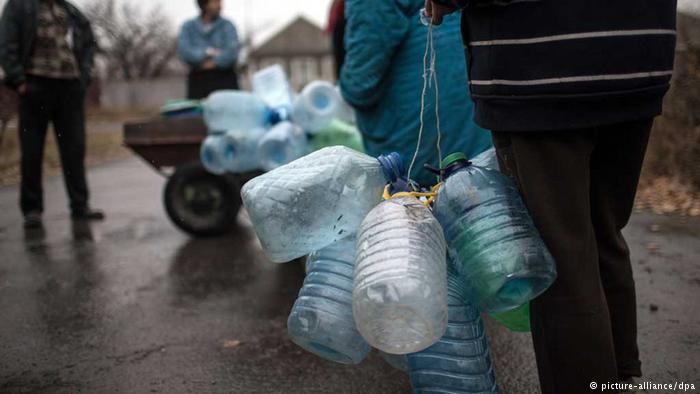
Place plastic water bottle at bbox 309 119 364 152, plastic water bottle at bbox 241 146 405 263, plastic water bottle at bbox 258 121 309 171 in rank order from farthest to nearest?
Answer: plastic water bottle at bbox 309 119 364 152 → plastic water bottle at bbox 258 121 309 171 → plastic water bottle at bbox 241 146 405 263

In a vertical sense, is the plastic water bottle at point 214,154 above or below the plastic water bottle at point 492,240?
below

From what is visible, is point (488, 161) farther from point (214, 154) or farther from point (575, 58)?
point (214, 154)

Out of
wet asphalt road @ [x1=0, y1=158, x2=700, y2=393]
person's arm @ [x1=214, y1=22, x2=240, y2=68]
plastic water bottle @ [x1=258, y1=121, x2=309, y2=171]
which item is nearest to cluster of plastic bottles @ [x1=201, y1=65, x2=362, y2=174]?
plastic water bottle @ [x1=258, y1=121, x2=309, y2=171]

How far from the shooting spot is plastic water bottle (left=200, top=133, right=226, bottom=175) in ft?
15.2

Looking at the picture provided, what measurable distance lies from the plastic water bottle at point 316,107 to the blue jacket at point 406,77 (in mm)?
1084

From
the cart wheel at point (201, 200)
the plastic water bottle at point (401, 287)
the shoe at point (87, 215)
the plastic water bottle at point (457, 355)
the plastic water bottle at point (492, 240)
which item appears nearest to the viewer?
the plastic water bottle at point (401, 287)

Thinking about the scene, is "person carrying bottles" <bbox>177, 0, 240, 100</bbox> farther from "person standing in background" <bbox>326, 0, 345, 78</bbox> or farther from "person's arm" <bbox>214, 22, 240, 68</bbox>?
"person standing in background" <bbox>326, 0, 345, 78</bbox>

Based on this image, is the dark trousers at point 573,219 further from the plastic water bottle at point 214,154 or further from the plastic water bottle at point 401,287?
the plastic water bottle at point 214,154

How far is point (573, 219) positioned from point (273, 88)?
3.25 m

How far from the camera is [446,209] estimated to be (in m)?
2.08

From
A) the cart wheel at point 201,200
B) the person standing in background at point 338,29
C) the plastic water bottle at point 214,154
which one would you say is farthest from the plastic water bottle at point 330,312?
the person standing in background at point 338,29

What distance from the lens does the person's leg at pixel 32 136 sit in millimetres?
5859

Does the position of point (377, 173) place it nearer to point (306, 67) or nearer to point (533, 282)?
point (533, 282)

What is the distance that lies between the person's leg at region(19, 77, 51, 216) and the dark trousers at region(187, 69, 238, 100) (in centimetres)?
132
